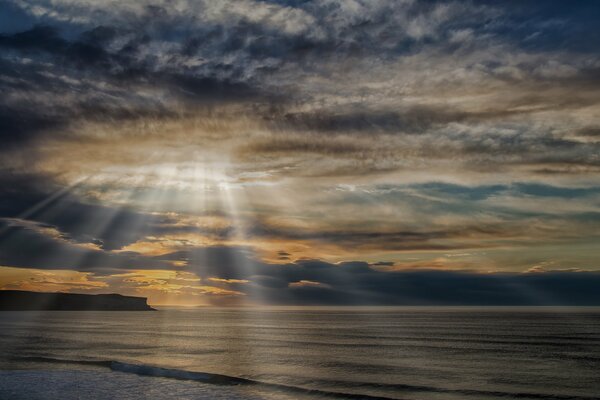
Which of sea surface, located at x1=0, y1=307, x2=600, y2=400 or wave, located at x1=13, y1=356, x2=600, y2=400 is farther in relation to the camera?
sea surface, located at x1=0, y1=307, x2=600, y2=400

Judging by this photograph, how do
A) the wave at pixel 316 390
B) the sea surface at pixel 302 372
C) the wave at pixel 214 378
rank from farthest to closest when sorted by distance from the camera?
the wave at pixel 214 378, the sea surface at pixel 302 372, the wave at pixel 316 390

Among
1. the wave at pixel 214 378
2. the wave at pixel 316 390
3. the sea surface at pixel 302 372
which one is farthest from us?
the wave at pixel 214 378

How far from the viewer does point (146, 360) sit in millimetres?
60344

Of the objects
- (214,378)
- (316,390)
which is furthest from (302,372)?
(316,390)

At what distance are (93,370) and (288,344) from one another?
40049 mm

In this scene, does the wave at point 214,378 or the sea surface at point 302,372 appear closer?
the sea surface at point 302,372

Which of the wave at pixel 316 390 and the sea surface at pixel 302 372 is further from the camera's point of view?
the sea surface at pixel 302 372

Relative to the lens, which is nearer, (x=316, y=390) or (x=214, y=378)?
(x=316, y=390)

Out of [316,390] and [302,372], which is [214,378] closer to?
[302,372]

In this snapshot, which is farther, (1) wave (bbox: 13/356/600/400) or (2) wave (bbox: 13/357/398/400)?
(2) wave (bbox: 13/357/398/400)

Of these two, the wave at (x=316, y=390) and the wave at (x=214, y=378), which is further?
the wave at (x=214, y=378)

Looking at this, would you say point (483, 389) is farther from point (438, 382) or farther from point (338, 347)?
point (338, 347)

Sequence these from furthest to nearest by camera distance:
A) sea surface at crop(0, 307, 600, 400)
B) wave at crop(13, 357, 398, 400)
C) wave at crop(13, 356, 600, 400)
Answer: wave at crop(13, 357, 398, 400) → sea surface at crop(0, 307, 600, 400) → wave at crop(13, 356, 600, 400)

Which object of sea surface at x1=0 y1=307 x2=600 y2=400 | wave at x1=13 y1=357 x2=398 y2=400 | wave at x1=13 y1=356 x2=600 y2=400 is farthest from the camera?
wave at x1=13 y1=357 x2=398 y2=400
